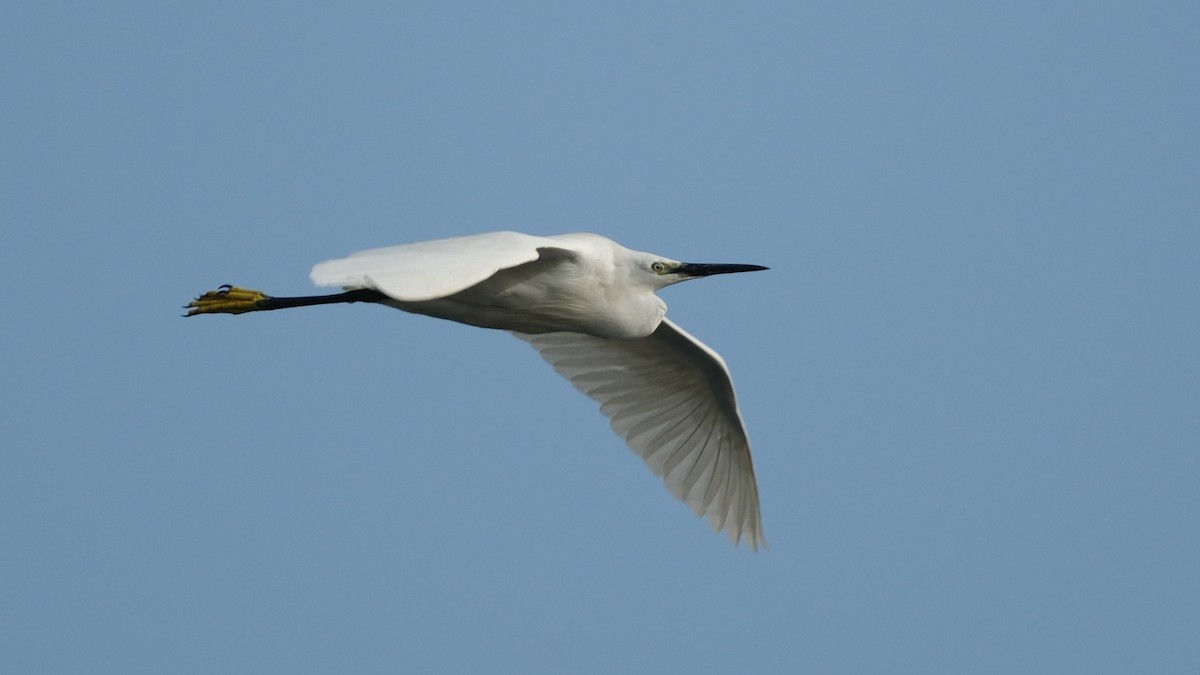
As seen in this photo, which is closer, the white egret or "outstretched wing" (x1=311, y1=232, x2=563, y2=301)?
"outstretched wing" (x1=311, y1=232, x2=563, y2=301)

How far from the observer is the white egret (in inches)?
286

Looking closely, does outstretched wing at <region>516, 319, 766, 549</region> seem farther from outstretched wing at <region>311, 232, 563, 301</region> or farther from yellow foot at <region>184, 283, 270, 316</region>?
outstretched wing at <region>311, 232, 563, 301</region>

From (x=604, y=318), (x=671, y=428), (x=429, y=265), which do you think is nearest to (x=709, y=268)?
(x=604, y=318)

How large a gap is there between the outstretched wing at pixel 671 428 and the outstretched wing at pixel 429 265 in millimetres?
3522

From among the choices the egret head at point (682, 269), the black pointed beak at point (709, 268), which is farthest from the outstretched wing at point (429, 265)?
the black pointed beak at point (709, 268)

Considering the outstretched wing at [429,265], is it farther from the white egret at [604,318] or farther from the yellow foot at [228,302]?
the yellow foot at [228,302]

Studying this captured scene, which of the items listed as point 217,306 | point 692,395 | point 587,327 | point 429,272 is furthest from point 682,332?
point 429,272

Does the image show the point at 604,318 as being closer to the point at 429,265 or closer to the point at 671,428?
the point at 429,265

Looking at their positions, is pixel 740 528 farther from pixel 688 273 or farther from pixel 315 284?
pixel 315 284

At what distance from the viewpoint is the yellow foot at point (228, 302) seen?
33.3 ft

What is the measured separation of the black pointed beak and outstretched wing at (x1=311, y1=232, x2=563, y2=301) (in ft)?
5.89

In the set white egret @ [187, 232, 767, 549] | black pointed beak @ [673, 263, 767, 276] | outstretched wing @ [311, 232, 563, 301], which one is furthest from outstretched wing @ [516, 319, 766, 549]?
outstretched wing @ [311, 232, 563, 301]

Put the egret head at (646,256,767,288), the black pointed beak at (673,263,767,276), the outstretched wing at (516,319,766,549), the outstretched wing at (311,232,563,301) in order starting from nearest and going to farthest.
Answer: the outstretched wing at (311,232,563,301)
the egret head at (646,256,767,288)
the black pointed beak at (673,263,767,276)
the outstretched wing at (516,319,766,549)

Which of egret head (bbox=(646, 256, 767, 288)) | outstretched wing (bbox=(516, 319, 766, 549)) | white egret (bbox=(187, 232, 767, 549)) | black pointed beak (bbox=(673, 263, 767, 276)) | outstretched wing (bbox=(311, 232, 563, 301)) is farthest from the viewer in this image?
outstretched wing (bbox=(516, 319, 766, 549))
